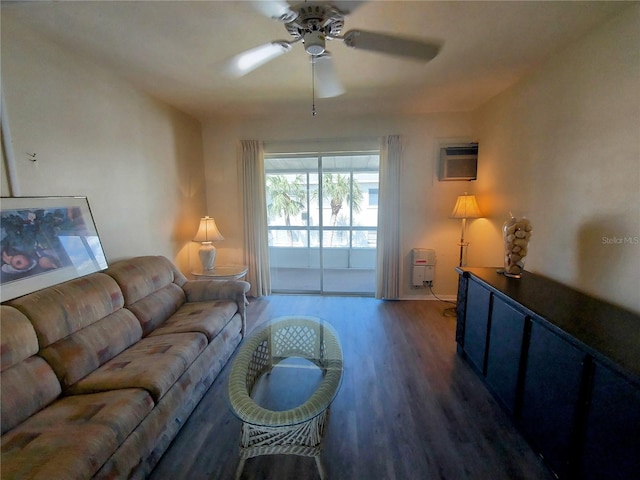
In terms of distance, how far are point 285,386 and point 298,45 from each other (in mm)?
2532

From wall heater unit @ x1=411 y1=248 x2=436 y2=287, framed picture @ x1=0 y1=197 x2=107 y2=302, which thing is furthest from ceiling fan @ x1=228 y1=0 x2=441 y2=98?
wall heater unit @ x1=411 y1=248 x2=436 y2=287

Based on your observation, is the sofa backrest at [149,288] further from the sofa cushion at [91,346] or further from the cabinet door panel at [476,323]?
the cabinet door panel at [476,323]

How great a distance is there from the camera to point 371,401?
1.91 m

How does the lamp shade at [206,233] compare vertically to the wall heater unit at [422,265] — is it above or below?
above

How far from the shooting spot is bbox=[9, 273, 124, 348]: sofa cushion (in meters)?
1.48

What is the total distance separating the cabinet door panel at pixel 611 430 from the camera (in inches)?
37.7

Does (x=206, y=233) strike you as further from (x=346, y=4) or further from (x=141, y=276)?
(x=346, y=4)

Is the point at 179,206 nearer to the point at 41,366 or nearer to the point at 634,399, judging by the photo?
the point at 41,366

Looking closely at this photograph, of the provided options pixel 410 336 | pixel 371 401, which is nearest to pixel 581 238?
pixel 410 336

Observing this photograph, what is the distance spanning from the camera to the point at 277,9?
1.39 metres

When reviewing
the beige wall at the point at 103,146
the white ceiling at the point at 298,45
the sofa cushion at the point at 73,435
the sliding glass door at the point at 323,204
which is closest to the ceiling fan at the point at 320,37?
the white ceiling at the point at 298,45

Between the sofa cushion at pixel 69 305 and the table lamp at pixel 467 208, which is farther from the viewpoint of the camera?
the table lamp at pixel 467 208

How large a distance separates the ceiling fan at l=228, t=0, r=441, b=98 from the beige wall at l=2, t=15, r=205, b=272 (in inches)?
52.0

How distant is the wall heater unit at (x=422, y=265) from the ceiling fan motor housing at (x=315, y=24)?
282 cm
